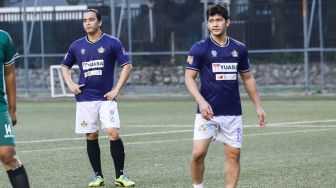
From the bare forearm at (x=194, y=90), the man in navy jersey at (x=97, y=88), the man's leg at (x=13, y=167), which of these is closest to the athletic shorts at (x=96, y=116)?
→ the man in navy jersey at (x=97, y=88)

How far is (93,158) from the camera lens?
13117 mm

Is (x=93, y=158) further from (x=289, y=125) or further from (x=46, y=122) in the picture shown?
(x=46, y=122)

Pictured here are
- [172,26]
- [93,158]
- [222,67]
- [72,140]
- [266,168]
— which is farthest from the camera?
[172,26]

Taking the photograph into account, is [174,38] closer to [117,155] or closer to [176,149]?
[176,149]

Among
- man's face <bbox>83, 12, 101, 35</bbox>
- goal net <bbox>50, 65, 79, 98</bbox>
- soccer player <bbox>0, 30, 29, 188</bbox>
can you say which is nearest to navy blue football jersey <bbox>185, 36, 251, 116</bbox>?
soccer player <bbox>0, 30, 29, 188</bbox>

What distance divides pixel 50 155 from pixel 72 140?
277 centimetres

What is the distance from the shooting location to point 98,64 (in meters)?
13.2

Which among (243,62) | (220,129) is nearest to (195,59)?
(243,62)

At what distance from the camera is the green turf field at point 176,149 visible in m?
13.1

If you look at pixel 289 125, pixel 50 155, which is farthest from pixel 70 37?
pixel 50 155

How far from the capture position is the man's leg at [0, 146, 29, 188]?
9.70 meters

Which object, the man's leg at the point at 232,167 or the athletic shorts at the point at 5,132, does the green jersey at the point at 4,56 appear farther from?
the man's leg at the point at 232,167

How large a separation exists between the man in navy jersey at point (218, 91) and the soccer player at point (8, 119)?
1875mm

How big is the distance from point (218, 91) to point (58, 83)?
86.5 feet
